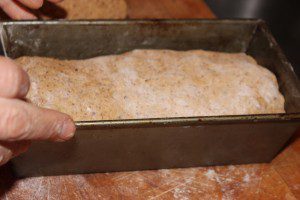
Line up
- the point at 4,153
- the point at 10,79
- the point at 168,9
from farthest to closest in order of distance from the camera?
the point at 168,9 → the point at 4,153 → the point at 10,79

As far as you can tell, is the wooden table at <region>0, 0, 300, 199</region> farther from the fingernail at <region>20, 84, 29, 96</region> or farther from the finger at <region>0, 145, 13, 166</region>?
the fingernail at <region>20, 84, 29, 96</region>

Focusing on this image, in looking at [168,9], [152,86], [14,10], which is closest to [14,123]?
[152,86]

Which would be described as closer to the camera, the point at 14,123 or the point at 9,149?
the point at 14,123

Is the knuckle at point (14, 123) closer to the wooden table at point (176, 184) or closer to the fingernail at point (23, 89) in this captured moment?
the fingernail at point (23, 89)

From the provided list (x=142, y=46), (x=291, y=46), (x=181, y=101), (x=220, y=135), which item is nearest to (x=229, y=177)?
(x=220, y=135)

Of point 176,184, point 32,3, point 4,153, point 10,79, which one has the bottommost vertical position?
point 176,184

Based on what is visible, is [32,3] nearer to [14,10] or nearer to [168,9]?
[14,10]
